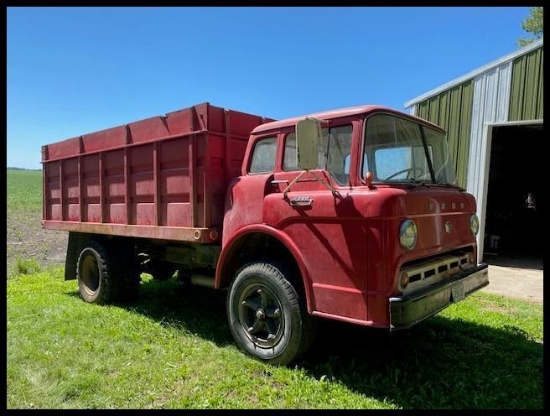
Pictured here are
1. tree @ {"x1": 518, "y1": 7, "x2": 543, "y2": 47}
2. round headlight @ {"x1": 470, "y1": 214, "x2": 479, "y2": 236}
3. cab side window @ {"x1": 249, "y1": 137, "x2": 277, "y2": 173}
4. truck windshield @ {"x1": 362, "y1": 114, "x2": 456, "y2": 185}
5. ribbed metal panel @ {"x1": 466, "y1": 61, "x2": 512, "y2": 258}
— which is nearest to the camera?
truck windshield @ {"x1": 362, "y1": 114, "x2": 456, "y2": 185}

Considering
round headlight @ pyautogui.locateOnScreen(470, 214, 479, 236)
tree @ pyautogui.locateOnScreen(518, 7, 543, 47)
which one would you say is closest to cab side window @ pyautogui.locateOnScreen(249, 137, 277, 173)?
round headlight @ pyautogui.locateOnScreen(470, 214, 479, 236)

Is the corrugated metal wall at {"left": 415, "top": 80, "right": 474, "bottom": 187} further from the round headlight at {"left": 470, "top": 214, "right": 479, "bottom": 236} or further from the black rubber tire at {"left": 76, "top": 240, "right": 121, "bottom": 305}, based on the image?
the black rubber tire at {"left": 76, "top": 240, "right": 121, "bottom": 305}

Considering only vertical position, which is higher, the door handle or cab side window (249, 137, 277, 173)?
cab side window (249, 137, 277, 173)

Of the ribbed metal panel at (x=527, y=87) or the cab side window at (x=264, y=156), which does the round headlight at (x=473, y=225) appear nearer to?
the cab side window at (x=264, y=156)

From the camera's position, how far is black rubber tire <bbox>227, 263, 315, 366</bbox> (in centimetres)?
358

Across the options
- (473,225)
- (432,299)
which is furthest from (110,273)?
(473,225)

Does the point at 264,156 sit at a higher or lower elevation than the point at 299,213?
higher

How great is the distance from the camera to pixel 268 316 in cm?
384

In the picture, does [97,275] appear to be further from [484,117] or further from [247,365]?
[484,117]

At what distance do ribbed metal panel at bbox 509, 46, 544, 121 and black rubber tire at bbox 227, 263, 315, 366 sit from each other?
731cm

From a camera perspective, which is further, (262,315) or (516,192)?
(516,192)

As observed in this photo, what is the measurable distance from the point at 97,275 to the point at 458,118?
8288 millimetres

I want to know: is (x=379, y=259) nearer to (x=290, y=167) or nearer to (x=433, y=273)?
(x=433, y=273)

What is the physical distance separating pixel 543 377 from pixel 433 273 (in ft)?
4.42
